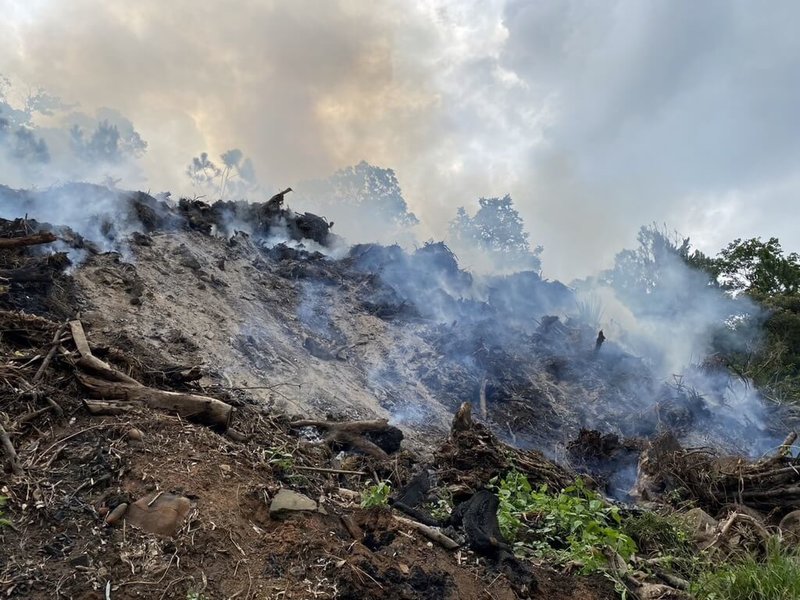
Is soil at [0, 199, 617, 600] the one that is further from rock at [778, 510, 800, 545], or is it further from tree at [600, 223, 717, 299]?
→ tree at [600, 223, 717, 299]

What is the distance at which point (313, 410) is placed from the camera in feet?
29.3

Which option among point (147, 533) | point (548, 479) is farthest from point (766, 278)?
point (147, 533)

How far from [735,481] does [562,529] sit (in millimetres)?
3707

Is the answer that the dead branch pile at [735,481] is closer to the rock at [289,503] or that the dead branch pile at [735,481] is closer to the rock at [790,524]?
the rock at [790,524]

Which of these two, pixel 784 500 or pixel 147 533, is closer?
pixel 147 533

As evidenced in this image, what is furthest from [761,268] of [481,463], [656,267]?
[481,463]

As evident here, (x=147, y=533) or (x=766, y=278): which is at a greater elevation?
(x=766, y=278)

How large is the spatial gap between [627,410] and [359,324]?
776 centimetres

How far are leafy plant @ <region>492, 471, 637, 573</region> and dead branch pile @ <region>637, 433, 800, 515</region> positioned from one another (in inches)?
105

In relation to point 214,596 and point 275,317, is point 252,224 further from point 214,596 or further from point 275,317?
point 214,596

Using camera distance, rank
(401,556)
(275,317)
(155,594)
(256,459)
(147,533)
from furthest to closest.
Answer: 1. (275,317)
2. (256,459)
3. (401,556)
4. (147,533)
5. (155,594)

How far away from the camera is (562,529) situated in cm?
471

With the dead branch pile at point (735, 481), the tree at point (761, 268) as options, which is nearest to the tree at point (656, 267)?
the tree at point (761, 268)

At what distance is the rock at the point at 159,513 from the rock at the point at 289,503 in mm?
588
